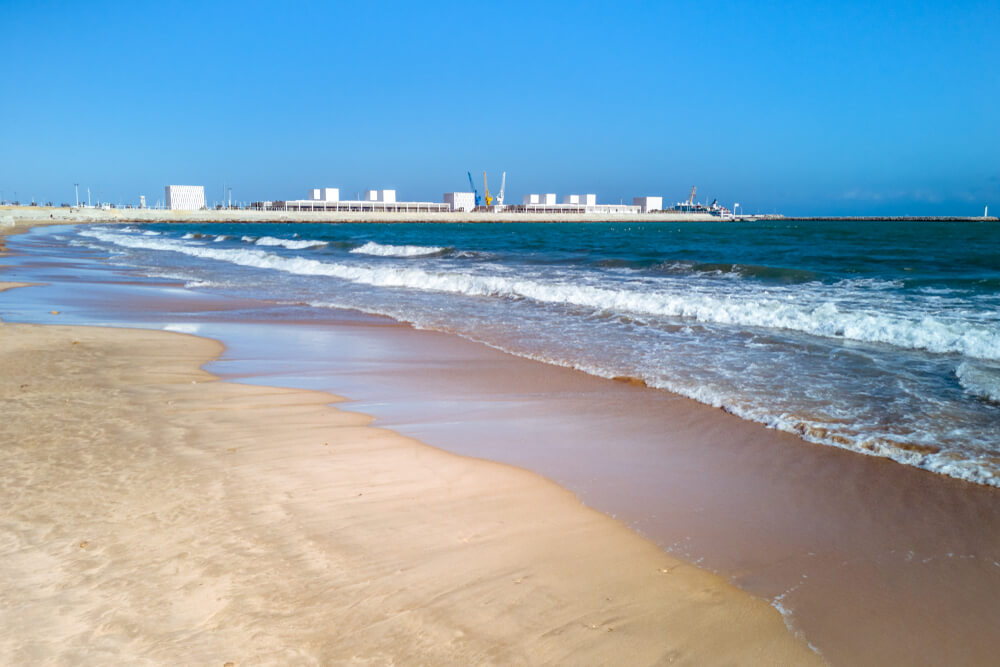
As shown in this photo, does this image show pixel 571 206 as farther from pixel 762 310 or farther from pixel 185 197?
pixel 762 310

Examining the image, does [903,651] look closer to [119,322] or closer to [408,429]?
[408,429]

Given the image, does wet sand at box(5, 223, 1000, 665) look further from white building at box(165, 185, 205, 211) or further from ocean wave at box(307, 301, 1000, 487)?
white building at box(165, 185, 205, 211)

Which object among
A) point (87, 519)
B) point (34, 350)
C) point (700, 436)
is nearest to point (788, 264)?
point (700, 436)

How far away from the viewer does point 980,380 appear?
6441 mm

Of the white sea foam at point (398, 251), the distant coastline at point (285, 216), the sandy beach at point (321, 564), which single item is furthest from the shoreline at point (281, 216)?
the sandy beach at point (321, 564)

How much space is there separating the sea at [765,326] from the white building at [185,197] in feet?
401

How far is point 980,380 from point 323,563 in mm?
6625

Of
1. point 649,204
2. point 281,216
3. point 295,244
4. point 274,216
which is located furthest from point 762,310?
point 649,204

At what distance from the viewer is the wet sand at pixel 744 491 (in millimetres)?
2535

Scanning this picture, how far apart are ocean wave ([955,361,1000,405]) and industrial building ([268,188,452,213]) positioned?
137 m

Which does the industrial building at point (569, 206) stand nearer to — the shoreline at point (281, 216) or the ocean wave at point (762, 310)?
the shoreline at point (281, 216)

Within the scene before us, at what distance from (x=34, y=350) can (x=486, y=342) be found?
5176 millimetres

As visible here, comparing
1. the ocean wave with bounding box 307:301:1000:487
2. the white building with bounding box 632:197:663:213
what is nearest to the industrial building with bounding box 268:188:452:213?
the white building with bounding box 632:197:663:213

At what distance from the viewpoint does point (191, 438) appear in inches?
173
